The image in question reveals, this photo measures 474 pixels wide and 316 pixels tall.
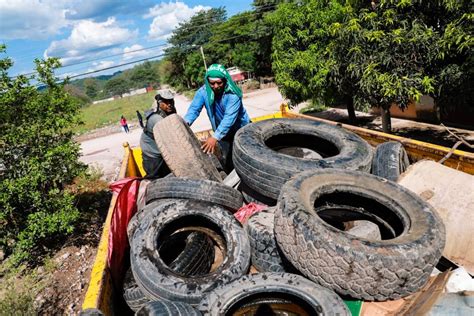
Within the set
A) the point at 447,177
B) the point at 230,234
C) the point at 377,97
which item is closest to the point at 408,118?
the point at 377,97

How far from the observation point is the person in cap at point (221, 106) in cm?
432

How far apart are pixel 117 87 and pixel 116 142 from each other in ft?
296

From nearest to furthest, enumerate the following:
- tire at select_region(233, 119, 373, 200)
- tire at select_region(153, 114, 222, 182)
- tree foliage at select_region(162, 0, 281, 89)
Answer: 1. tire at select_region(233, 119, 373, 200)
2. tire at select_region(153, 114, 222, 182)
3. tree foliage at select_region(162, 0, 281, 89)

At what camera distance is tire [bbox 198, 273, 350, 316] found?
6.72 ft

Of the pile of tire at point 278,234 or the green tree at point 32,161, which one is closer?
the pile of tire at point 278,234

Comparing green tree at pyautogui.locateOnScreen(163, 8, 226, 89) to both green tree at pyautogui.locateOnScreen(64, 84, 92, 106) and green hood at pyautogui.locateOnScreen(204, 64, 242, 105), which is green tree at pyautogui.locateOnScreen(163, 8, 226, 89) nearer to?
green tree at pyautogui.locateOnScreen(64, 84, 92, 106)

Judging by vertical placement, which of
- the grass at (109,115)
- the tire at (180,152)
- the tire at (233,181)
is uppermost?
the tire at (180,152)

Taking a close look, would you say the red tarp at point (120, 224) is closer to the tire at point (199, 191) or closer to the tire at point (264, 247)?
the tire at point (199, 191)

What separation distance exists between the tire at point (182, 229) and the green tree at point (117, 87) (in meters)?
100

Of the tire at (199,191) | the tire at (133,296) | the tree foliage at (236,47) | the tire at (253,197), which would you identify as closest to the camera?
the tire at (133,296)

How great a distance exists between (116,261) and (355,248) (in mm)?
2083

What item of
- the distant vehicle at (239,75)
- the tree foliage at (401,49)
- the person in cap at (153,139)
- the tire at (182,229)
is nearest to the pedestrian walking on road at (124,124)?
the tree foliage at (401,49)

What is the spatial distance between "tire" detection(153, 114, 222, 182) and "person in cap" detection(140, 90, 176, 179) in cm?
83

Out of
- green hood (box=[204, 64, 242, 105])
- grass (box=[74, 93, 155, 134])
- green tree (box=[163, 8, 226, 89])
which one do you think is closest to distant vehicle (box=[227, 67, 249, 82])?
green tree (box=[163, 8, 226, 89])
